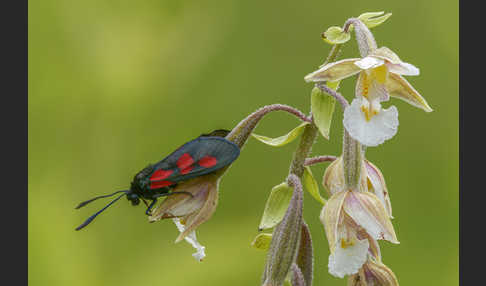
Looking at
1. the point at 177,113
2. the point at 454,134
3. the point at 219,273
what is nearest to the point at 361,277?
the point at 219,273

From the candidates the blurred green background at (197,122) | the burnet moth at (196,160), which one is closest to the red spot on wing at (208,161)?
the burnet moth at (196,160)

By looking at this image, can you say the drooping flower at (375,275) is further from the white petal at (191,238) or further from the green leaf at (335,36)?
the green leaf at (335,36)

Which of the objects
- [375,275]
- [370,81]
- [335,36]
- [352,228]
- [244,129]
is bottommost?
[375,275]

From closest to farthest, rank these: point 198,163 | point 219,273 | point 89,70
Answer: point 198,163, point 219,273, point 89,70

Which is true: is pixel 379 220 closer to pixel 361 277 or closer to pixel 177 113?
pixel 361 277

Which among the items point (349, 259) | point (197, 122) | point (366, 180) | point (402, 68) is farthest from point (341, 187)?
point (197, 122)

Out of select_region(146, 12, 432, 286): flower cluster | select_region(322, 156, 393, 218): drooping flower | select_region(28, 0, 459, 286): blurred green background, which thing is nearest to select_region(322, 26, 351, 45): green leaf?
select_region(146, 12, 432, 286): flower cluster

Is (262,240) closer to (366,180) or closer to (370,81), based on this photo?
(366,180)
